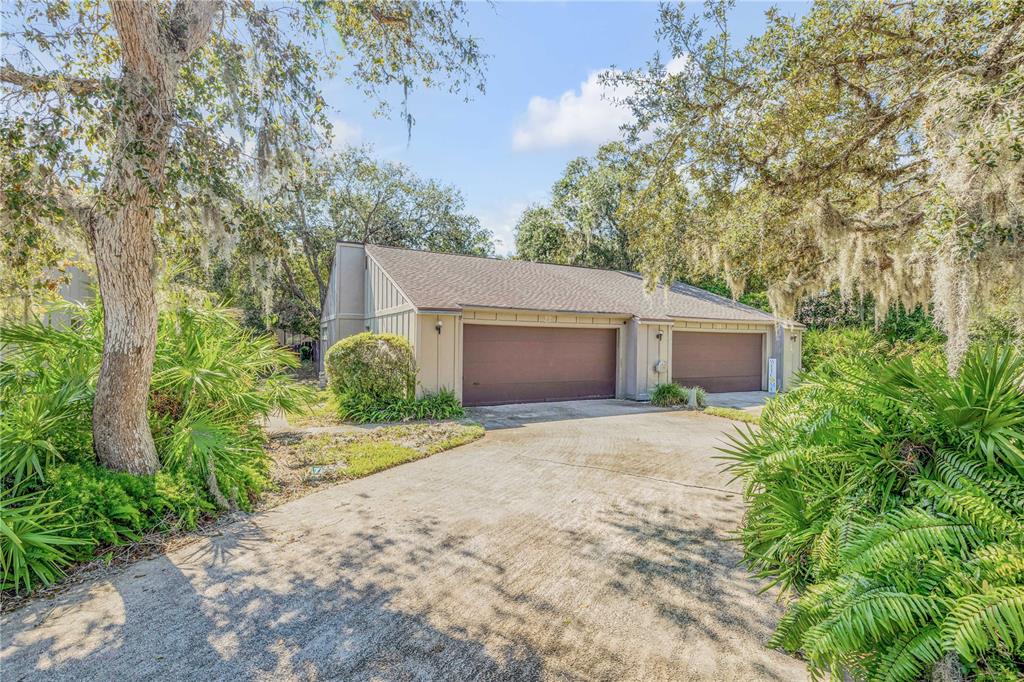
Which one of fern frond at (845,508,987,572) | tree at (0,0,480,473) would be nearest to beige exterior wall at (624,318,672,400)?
tree at (0,0,480,473)

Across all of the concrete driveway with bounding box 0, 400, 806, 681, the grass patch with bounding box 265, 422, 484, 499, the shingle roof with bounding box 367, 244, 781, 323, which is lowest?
the concrete driveway with bounding box 0, 400, 806, 681

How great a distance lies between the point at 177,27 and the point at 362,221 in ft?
65.9

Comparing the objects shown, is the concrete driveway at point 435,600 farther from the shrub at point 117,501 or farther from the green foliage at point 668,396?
the green foliage at point 668,396

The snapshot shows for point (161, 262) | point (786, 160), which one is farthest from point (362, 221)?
point (786, 160)

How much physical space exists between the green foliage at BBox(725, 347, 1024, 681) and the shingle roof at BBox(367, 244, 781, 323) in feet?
26.1

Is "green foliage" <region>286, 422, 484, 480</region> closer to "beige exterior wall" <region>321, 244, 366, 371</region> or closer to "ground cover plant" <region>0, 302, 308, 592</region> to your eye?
"ground cover plant" <region>0, 302, 308, 592</region>

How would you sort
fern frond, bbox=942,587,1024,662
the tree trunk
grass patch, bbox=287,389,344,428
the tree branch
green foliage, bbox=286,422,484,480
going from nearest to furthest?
fern frond, bbox=942,587,1024,662 → the tree trunk → the tree branch → green foliage, bbox=286,422,484,480 → grass patch, bbox=287,389,344,428

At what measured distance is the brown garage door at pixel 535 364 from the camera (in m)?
11.5

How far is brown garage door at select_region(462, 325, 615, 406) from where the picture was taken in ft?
37.7

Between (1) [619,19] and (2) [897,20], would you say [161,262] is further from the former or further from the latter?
(2) [897,20]

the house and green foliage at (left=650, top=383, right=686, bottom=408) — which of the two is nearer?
the house

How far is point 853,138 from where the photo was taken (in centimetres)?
525

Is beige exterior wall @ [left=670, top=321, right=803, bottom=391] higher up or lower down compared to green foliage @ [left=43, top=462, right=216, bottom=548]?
higher up

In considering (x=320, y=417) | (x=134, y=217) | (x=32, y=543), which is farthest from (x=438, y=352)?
(x=32, y=543)
